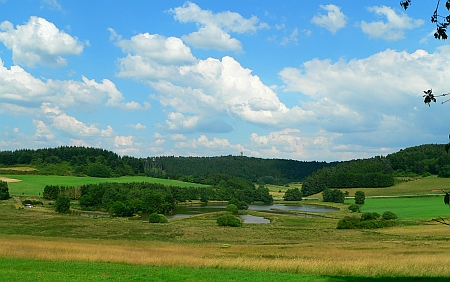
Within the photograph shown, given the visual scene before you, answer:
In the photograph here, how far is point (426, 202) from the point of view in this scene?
417ft

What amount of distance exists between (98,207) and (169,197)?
24.0m

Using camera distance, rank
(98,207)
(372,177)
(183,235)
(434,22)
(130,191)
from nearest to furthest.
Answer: (434,22) → (183,235) → (98,207) → (130,191) → (372,177)

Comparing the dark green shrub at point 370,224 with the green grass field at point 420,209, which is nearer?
the dark green shrub at point 370,224

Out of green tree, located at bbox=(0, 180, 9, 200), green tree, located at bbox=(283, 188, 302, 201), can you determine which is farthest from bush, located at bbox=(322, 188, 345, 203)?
green tree, located at bbox=(0, 180, 9, 200)

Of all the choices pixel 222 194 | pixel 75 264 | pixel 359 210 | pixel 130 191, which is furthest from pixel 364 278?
pixel 222 194

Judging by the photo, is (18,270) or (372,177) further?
(372,177)

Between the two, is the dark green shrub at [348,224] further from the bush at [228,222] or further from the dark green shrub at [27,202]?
the dark green shrub at [27,202]

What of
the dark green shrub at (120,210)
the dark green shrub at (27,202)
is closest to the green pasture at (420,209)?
the dark green shrub at (120,210)

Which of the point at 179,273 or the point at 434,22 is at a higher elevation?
the point at 434,22

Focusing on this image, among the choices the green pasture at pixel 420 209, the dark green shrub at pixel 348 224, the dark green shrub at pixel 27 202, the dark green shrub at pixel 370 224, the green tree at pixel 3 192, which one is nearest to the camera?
the dark green shrub at pixel 348 224

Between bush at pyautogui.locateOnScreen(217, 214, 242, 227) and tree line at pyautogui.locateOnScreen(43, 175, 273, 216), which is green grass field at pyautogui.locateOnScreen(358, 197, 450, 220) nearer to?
bush at pyautogui.locateOnScreen(217, 214, 242, 227)

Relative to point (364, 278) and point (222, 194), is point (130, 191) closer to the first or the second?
point (222, 194)

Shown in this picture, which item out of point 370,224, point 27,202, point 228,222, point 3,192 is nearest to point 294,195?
point 370,224

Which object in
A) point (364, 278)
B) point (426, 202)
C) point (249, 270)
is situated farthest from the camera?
point (426, 202)
